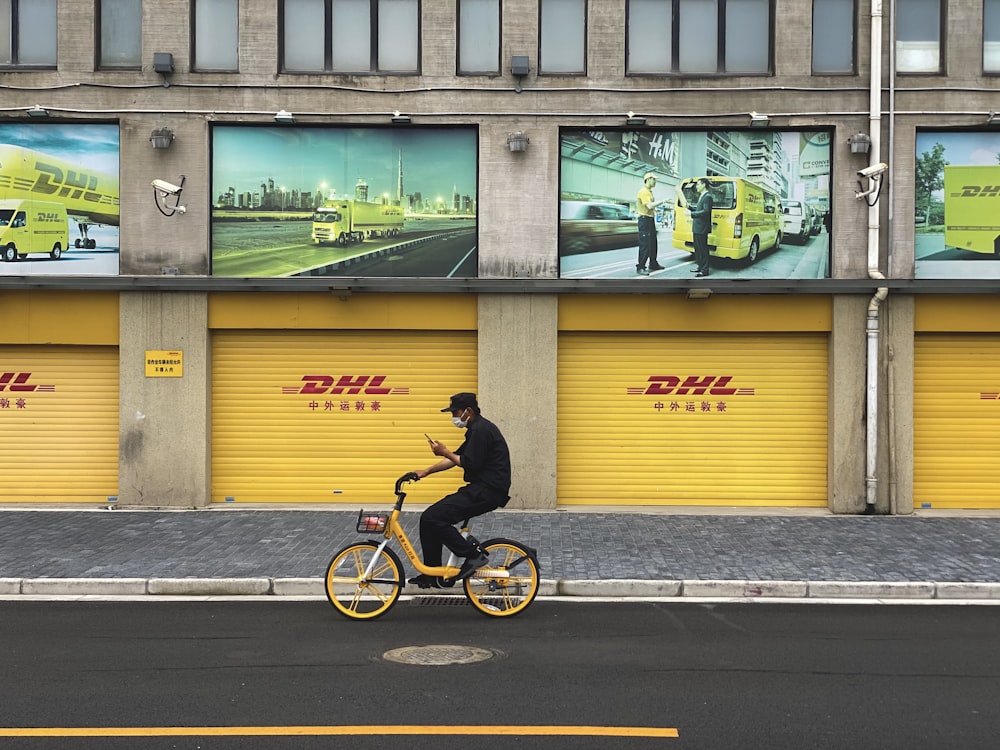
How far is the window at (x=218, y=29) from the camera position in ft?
48.8

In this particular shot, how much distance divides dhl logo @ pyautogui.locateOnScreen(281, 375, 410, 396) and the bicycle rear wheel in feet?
20.6

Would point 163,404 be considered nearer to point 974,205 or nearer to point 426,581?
point 426,581

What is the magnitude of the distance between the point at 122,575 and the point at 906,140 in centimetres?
1216

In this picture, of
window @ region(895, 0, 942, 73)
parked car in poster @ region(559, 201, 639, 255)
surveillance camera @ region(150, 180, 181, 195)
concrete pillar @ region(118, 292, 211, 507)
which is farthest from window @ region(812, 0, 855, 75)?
concrete pillar @ region(118, 292, 211, 507)

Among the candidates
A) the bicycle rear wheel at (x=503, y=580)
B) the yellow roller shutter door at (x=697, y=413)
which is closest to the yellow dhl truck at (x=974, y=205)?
the yellow roller shutter door at (x=697, y=413)

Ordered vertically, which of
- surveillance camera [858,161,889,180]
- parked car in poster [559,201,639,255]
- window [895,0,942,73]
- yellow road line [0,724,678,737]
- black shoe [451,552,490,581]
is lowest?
yellow road line [0,724,678,737]

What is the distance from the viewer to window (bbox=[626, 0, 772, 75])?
14.8m

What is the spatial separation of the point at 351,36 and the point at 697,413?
25.4 ft

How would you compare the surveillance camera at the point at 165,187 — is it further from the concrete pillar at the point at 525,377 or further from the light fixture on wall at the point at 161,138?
the concrete pillar at the point at 525,377

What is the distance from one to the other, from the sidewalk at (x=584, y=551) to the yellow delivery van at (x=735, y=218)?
3999 mm

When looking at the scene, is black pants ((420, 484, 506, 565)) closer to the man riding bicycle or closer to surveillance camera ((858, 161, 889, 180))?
the man riding bicycle

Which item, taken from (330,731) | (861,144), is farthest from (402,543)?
(861,144)

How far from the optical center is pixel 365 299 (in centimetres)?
1472

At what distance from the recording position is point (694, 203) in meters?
14.9
